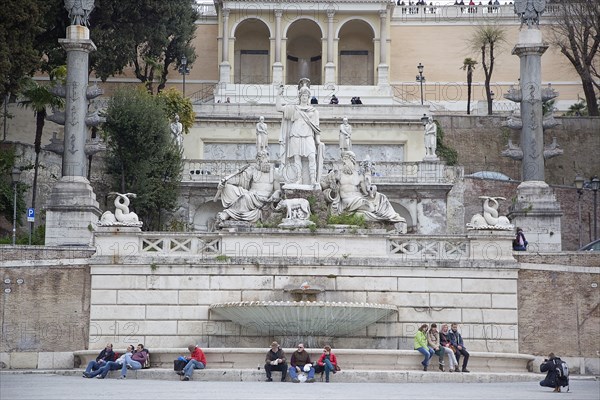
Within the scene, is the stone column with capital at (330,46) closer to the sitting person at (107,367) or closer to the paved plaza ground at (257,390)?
the sitting person at (107,367)

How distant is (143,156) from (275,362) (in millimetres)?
18248

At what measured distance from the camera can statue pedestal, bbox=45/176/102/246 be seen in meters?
38.3

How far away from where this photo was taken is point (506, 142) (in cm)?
5472

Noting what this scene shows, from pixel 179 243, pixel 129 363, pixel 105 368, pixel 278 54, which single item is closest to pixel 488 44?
pixel 278 54

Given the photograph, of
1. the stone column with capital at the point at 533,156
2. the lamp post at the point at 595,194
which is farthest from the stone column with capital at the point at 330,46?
the stone column with capital at the point at 533,156

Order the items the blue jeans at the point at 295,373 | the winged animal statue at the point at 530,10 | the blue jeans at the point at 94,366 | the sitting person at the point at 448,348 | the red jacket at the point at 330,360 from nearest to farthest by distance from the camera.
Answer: the blue jeans at the point at 295,373 → the red jacket at the point at 330,360 → the blue jeans at the point at 94,366 → the sitting person at the point at 448,348 → the winged animal statue at the point at 530,10

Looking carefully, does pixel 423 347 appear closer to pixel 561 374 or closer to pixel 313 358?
pixel 313 358

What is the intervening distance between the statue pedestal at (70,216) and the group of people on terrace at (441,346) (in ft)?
36.9

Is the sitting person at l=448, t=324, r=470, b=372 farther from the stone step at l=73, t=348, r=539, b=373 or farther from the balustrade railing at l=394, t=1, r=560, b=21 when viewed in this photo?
the balustrade railing at l=394, t=1, r=560, b=21

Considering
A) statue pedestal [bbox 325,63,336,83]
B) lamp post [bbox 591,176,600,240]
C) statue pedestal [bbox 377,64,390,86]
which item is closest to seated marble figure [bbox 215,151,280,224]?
lamp post [bbox 591,176,600,240]

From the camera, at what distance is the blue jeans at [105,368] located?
29.4m

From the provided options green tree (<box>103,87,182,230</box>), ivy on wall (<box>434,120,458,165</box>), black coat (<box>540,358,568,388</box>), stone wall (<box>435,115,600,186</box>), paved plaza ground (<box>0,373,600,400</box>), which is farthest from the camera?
stone wall (<box>435,115,600,186</box>)

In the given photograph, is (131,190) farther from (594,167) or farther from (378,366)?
(594,167)

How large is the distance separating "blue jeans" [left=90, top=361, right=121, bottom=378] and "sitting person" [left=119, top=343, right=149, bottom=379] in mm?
218
